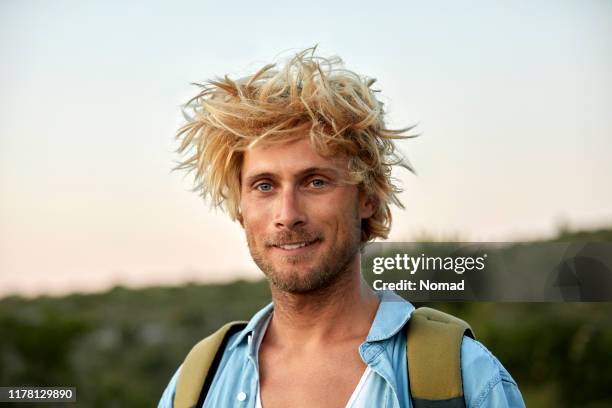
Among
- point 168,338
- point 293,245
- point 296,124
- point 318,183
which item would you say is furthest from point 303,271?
point 168,338

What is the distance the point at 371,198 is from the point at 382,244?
90 cm

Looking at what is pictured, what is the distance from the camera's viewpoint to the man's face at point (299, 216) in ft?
5.20

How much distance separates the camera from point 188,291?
5773 mm

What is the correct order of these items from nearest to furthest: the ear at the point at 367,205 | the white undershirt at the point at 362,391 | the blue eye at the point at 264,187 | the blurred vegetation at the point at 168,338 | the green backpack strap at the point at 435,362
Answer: the green backpack strap at the point at 435,362 → the white undershirt at the point at 362,391 → the blue eye at the point at 264,187 → the ear at the point at 367,205 → the blurred vegetation at the point at 168,338

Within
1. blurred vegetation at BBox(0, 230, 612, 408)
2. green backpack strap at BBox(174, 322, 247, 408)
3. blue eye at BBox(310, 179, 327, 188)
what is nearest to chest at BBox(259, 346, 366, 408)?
green backpack strap at BBox(174, 322, 247, 408)

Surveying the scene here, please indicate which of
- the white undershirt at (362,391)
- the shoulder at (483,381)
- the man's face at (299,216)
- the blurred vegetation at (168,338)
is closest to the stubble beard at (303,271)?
the man's face at (299,216)

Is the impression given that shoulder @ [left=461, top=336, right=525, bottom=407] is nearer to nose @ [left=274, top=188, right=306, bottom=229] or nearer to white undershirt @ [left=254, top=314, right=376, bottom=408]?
white undershirt @ [left=254, top=314, right=376, bottom=408]

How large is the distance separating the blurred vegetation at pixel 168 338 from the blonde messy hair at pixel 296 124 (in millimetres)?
2263

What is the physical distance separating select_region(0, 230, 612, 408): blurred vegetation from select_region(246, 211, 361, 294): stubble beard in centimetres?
242

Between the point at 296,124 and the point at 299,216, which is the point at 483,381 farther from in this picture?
the point at 296,124

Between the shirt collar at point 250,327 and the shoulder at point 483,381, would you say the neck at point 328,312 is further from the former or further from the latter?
the shoulder at point 483,381

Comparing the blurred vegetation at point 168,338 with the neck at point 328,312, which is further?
the blurred vegetation at point 168,338

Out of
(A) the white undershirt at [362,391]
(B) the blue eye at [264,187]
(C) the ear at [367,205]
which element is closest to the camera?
(A) the white undershirt at [362,391]

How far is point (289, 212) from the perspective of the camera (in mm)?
1562
